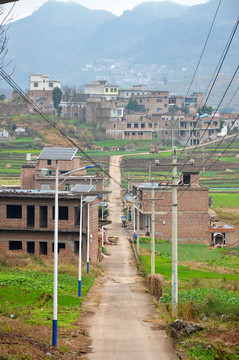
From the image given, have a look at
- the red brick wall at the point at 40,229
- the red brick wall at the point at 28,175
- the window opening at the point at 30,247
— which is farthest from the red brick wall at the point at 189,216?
the window opening at the point at 30,247

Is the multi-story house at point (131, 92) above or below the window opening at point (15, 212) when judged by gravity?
above

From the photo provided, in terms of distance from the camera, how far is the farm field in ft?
61.7

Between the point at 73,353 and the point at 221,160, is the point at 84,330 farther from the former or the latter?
the point at 221,160

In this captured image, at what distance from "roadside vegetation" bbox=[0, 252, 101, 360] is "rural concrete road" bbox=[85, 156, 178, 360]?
51 centimetres

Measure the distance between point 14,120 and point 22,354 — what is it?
97064 millimetres

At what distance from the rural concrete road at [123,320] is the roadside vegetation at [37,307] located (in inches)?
20.2

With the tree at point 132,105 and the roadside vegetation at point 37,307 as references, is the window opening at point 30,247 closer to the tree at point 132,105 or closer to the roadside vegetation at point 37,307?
the roadside vegetation at point 37,307

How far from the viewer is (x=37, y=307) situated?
2448 centimetres

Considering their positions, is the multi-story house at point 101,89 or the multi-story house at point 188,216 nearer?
the multi-story house at point 188,216

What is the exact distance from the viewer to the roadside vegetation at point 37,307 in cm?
1711

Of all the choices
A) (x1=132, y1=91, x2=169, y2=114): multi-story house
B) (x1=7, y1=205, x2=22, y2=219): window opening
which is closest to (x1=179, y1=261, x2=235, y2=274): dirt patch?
(x1=7, y1=205, x2=22, y2=219): window opening

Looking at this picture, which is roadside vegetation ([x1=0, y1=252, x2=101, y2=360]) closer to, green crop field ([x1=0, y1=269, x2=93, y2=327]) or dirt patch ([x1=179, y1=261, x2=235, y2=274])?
green crop field ([x1=0, y1=269, x2=93, y2=327])

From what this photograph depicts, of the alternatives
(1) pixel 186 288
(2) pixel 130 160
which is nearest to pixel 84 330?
(1) pixel 186 288

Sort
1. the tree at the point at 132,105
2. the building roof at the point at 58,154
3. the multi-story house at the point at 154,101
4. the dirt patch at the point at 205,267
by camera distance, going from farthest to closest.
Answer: the multi-story house at the point at 154,101 < the tree at the point at 132,105 < the dirt patch at the point at 205,267 < the building roof at the point at 58,154
